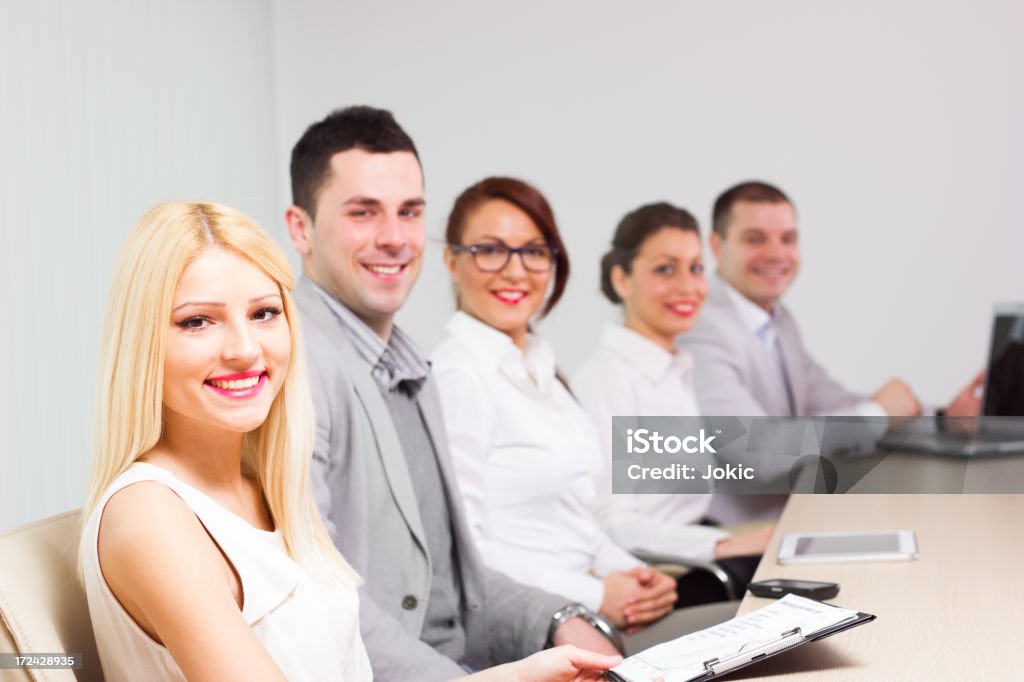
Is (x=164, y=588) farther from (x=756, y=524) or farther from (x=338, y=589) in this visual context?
(x=756, y=524)

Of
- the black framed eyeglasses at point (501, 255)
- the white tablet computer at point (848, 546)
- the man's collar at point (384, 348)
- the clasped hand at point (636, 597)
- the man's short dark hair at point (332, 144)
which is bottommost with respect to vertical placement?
the clasped hand at point (636, 597)

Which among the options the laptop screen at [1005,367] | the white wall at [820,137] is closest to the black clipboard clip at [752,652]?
the white wall at [820,137]

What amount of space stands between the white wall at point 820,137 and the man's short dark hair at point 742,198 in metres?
0.03

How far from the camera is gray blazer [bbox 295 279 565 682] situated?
6.54 feet

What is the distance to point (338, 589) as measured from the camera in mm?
1621

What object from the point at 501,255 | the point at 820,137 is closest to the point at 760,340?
the point at 820,137

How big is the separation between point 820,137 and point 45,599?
2.82 meters

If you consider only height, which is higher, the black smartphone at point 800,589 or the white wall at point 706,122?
the white wall at point 706,122

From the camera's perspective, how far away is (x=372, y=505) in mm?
2141

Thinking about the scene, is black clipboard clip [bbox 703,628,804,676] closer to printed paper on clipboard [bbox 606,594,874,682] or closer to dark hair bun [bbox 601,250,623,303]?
printed paper on clipboard [bbox 606,594,874,682]

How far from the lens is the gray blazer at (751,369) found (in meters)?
3.53

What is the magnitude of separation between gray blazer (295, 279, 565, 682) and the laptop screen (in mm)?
1927

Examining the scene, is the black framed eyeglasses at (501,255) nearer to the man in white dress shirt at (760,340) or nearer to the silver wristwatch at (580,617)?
the man in white dress shirt at (760,340)

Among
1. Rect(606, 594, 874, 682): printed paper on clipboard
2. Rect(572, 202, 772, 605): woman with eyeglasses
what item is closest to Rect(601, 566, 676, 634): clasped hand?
Rect(572, 202, 772, 605): woman with eyeglasses
